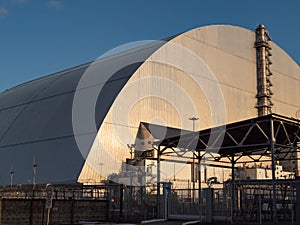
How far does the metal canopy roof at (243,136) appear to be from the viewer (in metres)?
33.0

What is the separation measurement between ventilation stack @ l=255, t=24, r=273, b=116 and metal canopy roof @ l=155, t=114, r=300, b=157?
24.0 meters

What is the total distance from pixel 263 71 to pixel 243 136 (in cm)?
3149

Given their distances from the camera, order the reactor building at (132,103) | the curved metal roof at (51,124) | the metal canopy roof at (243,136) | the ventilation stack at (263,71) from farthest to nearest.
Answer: the ventilation stack at (263,71) → the curved metal roof at (51,124) → the reactor building at (132,103) → the metal canopy roof at (243,136)

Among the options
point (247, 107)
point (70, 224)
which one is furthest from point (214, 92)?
point (70, 224)

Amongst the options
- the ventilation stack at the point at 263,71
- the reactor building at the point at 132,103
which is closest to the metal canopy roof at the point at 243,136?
the reactor building at the point at 132,103

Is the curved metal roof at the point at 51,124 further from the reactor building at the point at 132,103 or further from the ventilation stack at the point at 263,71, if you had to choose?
the ventilation stack at the point at 263,71

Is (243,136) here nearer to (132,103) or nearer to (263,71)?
(132,103)

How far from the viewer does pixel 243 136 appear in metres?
40.0

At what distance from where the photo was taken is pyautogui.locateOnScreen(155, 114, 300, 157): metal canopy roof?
33.0 m

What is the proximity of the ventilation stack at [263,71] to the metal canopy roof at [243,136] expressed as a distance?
2397 cm

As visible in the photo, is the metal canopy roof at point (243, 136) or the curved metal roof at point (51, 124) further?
the curved metal roof at point (51, 124)

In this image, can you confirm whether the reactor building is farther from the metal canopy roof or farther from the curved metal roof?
the metal canopy roof

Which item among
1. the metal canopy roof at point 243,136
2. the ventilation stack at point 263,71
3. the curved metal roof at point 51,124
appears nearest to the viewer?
the metal canopy roof at point 243,136

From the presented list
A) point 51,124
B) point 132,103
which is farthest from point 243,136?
point 51,124
